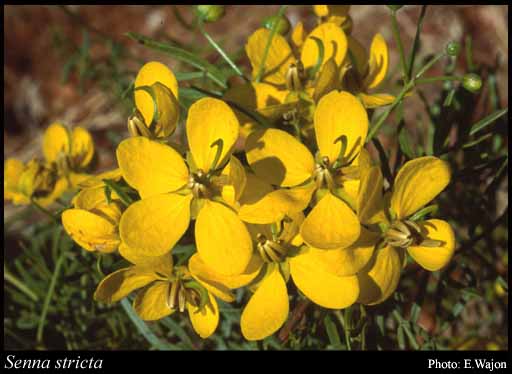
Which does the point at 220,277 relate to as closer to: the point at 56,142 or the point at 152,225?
the point at 152,225

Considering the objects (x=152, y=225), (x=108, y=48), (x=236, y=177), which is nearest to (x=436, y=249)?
(x=236, y=177)

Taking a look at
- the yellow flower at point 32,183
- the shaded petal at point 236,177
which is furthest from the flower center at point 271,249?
the yellow flower at point 32,183

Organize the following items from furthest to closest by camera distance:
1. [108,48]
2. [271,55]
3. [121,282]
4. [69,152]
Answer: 1. [108,48]
2. [69,152]
3. [271,55]
4. [121,282]

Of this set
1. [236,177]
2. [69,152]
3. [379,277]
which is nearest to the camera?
[236,177]

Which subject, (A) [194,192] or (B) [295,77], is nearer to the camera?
(A) [194,192]
